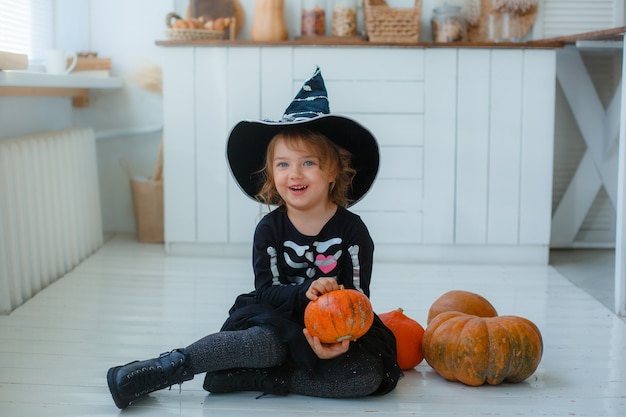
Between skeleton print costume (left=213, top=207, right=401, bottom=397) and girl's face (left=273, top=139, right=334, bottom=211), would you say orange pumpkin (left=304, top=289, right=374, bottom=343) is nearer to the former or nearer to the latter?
skeleton print costume (left=213, top=207, right=401, bottom=397)

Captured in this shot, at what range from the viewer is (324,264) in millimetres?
2291

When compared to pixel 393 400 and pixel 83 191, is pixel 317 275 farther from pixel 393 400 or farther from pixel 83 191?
pixel 83 191

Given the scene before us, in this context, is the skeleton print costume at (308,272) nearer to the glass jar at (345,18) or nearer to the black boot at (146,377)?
the black boot at (146,377)

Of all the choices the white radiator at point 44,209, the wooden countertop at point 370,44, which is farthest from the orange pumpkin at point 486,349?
the wooden countertop at point 370,44

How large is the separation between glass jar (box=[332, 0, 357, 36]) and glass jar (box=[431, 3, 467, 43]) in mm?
366

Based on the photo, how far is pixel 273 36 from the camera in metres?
4.19

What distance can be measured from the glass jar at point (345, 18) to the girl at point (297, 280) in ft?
6.30

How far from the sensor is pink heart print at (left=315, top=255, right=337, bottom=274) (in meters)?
2.29

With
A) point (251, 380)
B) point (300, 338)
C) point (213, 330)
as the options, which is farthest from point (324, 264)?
point (213, 330)

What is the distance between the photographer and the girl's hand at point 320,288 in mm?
2160

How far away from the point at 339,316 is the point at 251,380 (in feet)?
1.03

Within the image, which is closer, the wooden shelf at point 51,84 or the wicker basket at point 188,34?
the wooden shelf at point 51,84

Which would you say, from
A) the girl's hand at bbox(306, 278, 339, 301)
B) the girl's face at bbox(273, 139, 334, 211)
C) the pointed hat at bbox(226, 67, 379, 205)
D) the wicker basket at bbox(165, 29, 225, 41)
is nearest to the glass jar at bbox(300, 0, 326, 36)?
the wicker basket at bbox(165, 29, 225, 41)

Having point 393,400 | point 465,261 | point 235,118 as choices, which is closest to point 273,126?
point 393,400
